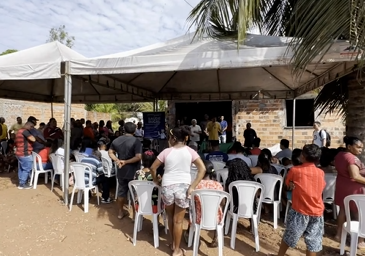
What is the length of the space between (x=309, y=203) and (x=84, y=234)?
9.83 ft

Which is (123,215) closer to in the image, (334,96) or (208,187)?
(208,187)

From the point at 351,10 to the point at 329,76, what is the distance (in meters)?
2.67

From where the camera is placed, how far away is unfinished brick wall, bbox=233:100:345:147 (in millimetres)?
11258

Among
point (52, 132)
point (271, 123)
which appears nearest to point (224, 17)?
point (52, 132)

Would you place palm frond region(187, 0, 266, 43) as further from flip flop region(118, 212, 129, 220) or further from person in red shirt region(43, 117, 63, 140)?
person in red shirt region(43, 117, 63, 140)

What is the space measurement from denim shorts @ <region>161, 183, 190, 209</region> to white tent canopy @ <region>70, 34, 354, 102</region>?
5.85 feet

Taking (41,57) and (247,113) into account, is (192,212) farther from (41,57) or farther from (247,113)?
(247,113)

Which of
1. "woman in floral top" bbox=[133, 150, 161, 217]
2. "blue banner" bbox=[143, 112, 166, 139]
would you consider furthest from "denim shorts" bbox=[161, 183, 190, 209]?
"blue banner" bbox=[143, 112, 166, 139]

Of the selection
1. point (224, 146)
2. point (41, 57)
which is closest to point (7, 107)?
point (41, 57)

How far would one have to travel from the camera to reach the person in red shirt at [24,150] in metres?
5.90

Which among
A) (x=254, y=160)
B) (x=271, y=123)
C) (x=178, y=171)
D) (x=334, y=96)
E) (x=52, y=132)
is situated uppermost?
(x=334, y=96)

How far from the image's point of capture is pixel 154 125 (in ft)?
30.1

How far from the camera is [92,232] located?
3982 millimetres

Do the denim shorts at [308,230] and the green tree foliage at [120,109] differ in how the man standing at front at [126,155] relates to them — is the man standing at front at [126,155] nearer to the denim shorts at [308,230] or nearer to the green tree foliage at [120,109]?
the denim shorts at [308,230]
